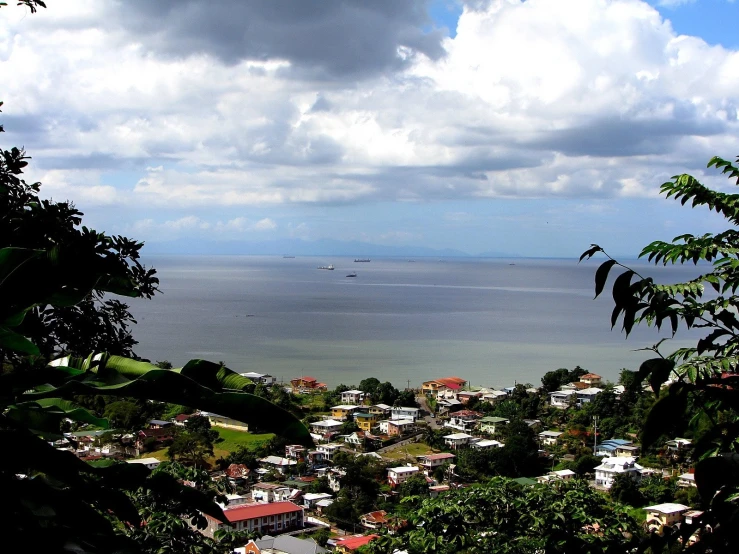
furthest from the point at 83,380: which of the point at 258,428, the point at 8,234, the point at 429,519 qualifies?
the point at 429,519

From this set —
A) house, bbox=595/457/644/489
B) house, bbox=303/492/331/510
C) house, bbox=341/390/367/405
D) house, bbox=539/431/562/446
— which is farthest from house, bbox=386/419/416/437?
house, bbox=303/492/331/510

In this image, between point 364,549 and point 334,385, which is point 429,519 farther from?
point 334,385

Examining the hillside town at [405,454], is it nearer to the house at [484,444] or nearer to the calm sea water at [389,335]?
the house at [484,444]

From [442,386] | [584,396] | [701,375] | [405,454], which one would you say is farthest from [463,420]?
[701,375]

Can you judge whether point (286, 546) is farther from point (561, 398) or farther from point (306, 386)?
point (306, 386)

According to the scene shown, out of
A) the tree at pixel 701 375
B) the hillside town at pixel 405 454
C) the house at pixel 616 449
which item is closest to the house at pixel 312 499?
the hillside town at pixel 405 454
